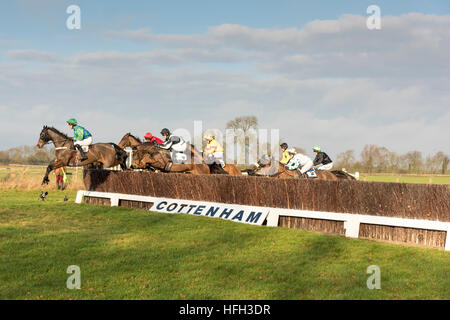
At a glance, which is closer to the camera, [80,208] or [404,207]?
[404,207]

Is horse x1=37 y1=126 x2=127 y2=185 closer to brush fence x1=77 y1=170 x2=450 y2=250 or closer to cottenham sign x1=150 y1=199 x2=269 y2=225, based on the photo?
brush fence x1=77 y1=170 x2=450 y2=250

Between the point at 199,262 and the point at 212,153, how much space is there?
8623 mm

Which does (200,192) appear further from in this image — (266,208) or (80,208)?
(80,208)

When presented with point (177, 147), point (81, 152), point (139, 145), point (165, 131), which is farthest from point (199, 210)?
point (81, 152)

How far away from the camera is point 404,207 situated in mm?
9180

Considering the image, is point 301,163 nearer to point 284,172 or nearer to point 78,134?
point 284,172

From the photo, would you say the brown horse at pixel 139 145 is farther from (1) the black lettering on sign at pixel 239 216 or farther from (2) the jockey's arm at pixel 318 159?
(1) the black lettering on sign at pixel 239 216

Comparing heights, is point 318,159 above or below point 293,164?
above

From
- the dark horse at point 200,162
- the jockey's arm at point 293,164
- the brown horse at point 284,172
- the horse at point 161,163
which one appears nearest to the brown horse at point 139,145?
the dark horse at point 200,162

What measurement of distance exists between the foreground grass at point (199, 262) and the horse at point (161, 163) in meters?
4.44

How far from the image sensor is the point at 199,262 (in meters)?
6.96

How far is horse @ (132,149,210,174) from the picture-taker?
14867 mm
